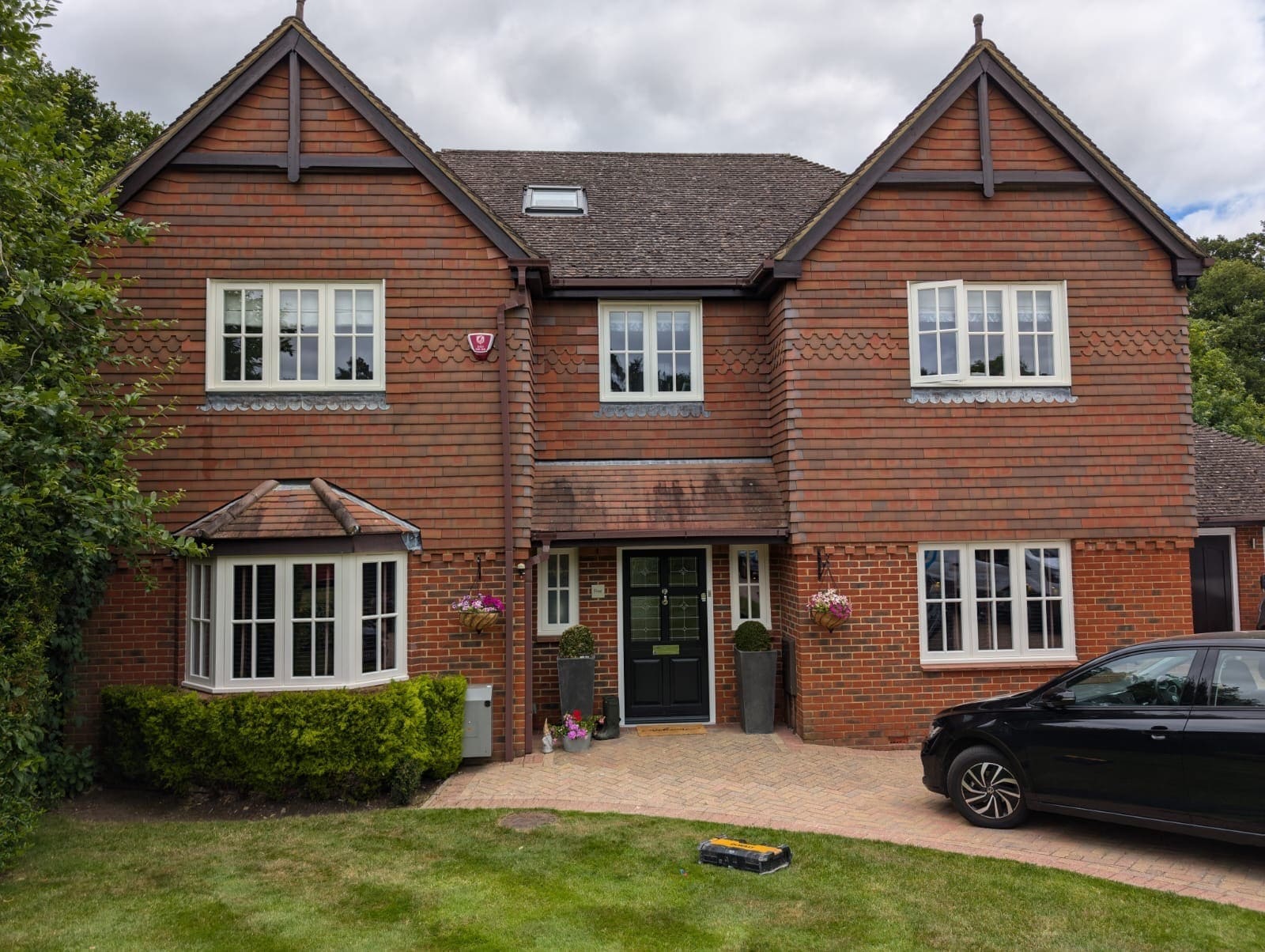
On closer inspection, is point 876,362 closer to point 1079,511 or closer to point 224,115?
point 1079,511

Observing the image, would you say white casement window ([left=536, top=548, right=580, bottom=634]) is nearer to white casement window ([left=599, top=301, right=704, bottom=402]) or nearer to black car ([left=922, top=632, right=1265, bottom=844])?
white casement window ([left=599, top=301, right=704, bottom=402])

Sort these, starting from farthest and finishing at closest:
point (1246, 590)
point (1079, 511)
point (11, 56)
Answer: point (1246, 590) → point (1079, 511) → point (11, 56)

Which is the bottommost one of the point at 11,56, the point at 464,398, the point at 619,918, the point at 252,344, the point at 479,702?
the point at 619,918

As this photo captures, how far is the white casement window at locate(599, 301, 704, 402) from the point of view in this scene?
10.6m

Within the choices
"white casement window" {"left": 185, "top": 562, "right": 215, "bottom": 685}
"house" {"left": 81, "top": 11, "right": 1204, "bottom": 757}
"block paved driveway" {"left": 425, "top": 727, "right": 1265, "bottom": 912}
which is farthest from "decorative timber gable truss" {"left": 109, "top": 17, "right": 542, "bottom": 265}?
"block paved driveway" {"left": 425, "top": 727, "right": 1265, "bottom": 912}

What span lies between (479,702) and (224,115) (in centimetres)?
726

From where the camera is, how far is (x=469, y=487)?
9109 millimetres

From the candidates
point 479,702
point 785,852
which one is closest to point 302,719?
point 479,702

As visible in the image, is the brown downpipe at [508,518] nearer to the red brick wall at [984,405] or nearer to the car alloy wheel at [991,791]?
the red brick wall at [984,405]

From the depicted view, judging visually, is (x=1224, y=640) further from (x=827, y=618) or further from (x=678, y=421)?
(x=678, y=421)

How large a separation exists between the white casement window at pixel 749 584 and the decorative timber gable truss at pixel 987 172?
359cm

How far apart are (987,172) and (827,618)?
227 inches

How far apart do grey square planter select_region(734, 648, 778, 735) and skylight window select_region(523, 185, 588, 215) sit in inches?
287

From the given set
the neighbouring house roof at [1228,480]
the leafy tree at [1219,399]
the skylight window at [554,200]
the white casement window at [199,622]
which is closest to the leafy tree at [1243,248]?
the leafy tree at [1219,399]
